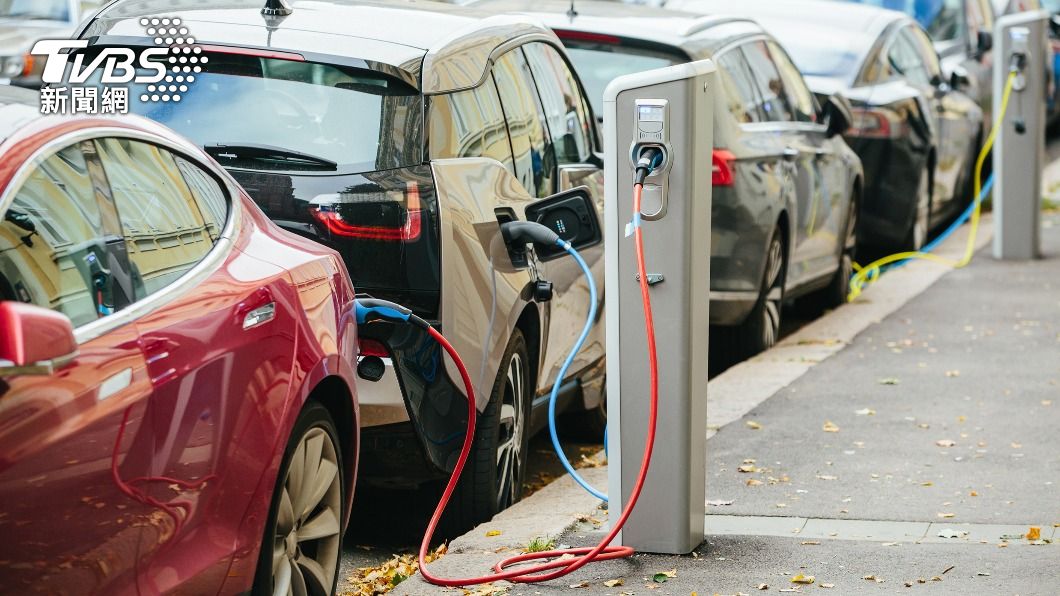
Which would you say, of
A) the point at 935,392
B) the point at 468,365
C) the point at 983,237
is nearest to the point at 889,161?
the point at 983,237

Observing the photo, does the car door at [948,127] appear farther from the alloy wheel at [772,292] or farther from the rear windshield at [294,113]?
the rear windshield at [294,113]

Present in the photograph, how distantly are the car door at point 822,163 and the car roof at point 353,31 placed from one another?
4.29m

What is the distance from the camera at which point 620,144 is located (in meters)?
5.18

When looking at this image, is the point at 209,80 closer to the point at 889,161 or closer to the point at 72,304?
the point at 72,304

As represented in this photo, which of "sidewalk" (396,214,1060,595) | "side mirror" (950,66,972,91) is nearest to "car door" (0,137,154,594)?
"sidewalk" (396,214,1060,595)

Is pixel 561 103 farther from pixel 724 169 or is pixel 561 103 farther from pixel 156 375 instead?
pixel 156 375

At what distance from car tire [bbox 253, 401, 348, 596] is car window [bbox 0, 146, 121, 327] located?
2.67ft

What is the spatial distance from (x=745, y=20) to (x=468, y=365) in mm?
5158

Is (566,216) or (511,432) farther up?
(566,216)

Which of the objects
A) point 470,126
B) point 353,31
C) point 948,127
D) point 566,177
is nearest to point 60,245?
point 353,31

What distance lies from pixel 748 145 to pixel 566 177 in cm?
235

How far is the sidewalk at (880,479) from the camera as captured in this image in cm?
521

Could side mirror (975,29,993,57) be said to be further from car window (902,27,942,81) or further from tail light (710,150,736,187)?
tail light (710,150,736,187)

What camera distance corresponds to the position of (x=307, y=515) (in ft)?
15.1
